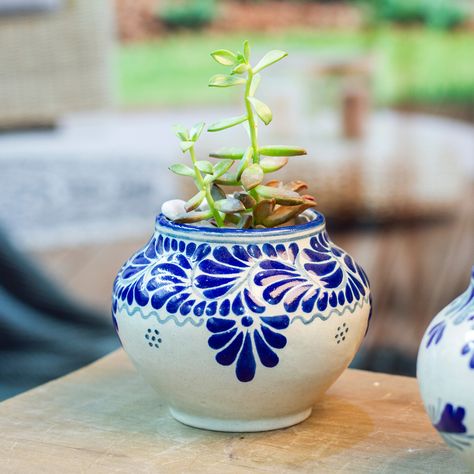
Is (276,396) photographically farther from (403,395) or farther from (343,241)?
(343,241)

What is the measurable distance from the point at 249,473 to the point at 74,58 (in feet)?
7.20

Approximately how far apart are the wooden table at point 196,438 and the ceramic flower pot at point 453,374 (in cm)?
9

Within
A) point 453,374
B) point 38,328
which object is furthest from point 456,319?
point 38,328

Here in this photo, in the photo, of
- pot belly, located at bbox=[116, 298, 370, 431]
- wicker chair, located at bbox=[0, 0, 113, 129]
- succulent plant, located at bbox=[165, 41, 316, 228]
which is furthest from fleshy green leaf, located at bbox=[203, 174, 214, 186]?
wicker chair, located at bbox=[0, 0, 113, 129]

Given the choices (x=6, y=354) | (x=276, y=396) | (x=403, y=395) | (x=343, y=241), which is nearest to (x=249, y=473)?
(x=276, y=396)

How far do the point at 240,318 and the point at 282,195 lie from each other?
103 mm

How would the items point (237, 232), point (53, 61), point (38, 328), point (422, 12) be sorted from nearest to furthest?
point (237, 232), point (38, 328), point (53, 61), point (422, 12)

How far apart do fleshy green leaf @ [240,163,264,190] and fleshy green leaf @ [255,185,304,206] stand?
0.04ft

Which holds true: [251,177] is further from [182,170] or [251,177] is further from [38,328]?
[38,328]

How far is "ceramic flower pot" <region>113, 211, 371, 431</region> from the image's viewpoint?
0.65 m

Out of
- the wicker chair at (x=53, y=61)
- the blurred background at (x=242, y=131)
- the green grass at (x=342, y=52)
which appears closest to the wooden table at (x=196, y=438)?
the blurred background at (x=242, y=131)

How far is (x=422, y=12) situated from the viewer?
9.78 ft

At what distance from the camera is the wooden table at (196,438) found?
0.66m

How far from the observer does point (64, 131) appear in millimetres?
2807
